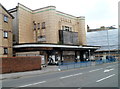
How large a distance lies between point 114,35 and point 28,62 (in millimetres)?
59373

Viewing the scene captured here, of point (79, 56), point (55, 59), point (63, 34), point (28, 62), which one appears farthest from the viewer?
point (79, 56)

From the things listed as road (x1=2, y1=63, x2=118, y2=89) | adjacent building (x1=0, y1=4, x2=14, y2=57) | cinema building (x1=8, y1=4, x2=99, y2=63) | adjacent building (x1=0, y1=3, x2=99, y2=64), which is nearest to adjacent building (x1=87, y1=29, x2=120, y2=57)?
adjacent building (x1=0, y1=3, x2=99, y2=64)

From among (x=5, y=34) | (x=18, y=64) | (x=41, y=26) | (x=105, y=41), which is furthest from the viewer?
(x=105, y=41)

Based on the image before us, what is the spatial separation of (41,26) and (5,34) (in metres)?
14.3

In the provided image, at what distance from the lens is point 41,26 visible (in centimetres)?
4134

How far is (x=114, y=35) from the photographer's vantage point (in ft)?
242

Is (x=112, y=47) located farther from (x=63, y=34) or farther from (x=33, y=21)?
(x=33, y=21)

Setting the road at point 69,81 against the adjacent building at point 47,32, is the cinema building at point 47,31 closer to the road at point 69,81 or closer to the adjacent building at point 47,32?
the adjacent building at point 47,32

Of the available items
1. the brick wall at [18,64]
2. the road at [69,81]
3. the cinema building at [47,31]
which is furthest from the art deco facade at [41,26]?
the road at [69,81]

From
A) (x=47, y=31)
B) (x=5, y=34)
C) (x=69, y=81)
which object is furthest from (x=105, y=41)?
(x=69, y=81)

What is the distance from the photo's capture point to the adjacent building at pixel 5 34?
27031mm

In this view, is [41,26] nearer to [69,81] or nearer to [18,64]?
[18,64]

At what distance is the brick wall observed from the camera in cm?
2027

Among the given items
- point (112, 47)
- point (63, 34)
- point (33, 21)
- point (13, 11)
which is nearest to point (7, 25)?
point (13, 11)
